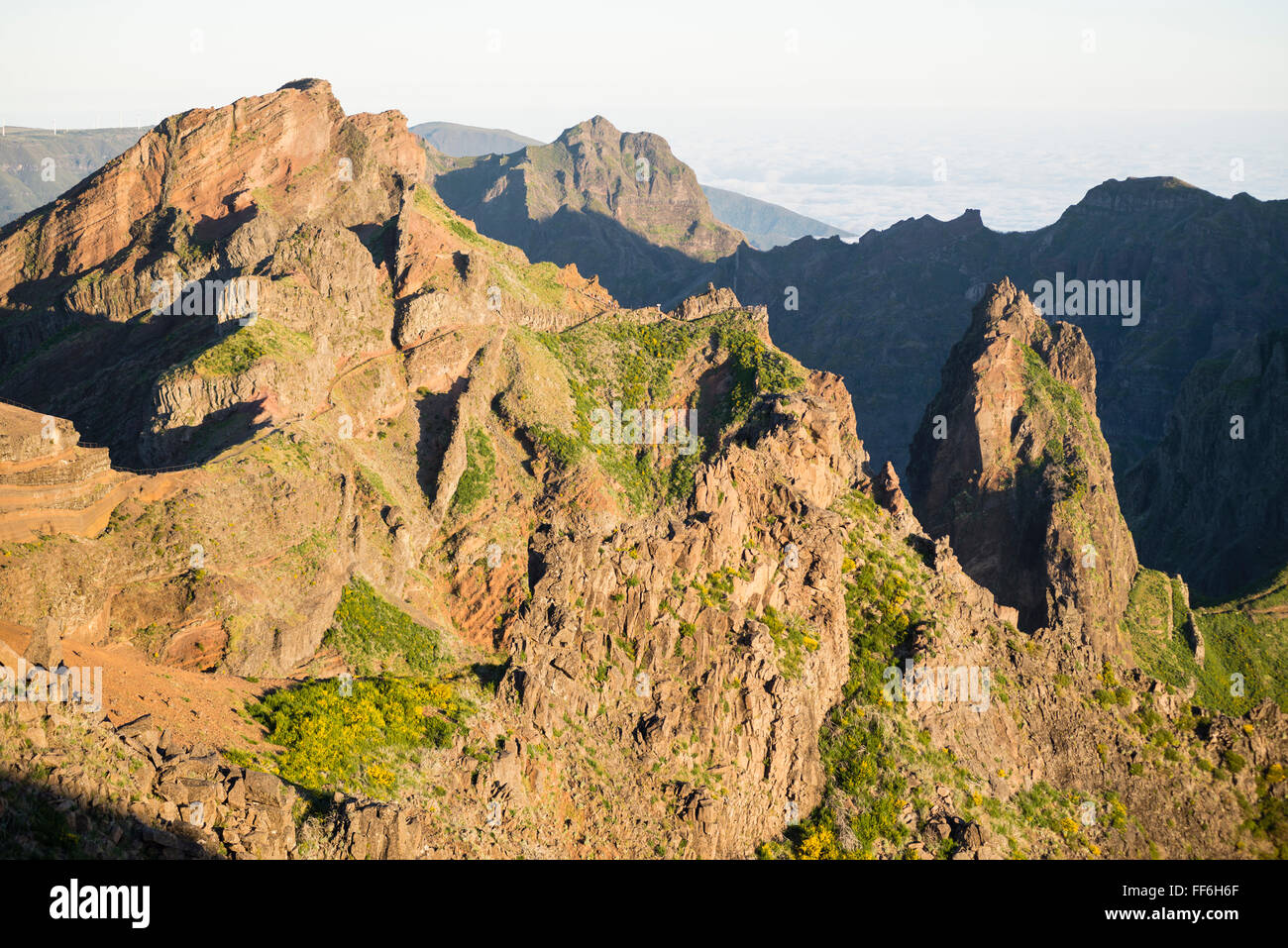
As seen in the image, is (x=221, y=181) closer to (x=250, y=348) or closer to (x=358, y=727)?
(x=250, y=348)

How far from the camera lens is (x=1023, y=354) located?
161m

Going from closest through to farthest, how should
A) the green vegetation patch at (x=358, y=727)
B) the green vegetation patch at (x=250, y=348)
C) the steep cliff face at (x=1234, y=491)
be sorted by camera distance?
the green vegetation patch at (x=358, y=727), the green vegetation patch at (x=250, y=348), the steep cliff face at (x=1234, y=491)

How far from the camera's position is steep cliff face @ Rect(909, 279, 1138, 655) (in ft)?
458

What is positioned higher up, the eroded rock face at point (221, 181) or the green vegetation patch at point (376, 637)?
the eroded rock face at point (221, 181)

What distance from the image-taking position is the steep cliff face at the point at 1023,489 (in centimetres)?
13950

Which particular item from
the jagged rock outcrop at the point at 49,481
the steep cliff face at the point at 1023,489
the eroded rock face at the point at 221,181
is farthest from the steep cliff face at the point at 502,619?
the steep cliff face at the point at 1023,489

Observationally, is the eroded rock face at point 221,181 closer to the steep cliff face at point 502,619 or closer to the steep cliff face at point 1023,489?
the steep cliff face at point 502,619

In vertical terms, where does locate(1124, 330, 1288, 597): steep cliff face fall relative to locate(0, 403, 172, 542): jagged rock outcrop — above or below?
below

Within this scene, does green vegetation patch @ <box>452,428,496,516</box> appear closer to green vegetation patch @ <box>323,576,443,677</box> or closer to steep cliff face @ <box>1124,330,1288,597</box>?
green vegetation patch @ <box>323,576,443,677</box>

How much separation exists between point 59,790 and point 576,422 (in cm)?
7153

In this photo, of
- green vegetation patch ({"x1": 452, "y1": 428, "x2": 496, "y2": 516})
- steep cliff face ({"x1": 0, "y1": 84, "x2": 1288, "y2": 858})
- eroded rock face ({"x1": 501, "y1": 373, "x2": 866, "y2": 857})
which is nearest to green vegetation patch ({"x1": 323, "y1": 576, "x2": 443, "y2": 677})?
steep cliff face ({"x1": 0, "y1": 84, "x2": 1288, "y2": 858})

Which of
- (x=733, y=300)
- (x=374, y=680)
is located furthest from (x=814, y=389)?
(x=374, y=680)

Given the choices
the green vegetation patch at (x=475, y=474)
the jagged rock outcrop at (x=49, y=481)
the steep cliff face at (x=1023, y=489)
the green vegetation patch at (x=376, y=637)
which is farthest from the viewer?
the steep cliff face at (x=1023, y=489)

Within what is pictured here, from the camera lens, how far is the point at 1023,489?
5807 inches
